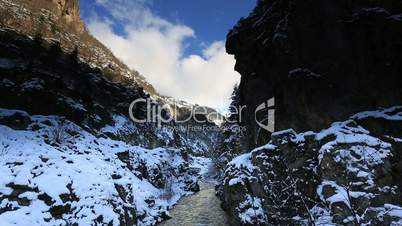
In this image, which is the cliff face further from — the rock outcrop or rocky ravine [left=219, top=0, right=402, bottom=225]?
the rock outcrop

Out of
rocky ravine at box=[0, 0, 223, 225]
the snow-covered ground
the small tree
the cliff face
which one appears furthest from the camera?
the cliff face

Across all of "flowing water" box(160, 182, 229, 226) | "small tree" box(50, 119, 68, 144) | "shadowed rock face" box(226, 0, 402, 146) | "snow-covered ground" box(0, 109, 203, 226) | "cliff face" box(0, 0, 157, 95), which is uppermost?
"cliff face" box(0, 0, 157, 95)

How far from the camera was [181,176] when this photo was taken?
141 feet

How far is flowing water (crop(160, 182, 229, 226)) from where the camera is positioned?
2306 cm

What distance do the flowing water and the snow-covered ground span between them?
1.77 meters

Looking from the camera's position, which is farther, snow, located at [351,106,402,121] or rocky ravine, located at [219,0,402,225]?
snow, located at [351,106,402,121]

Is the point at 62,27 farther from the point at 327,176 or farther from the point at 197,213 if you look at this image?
the point at 327,176

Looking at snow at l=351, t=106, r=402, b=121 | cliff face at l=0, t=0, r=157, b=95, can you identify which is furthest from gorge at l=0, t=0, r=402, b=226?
cliff face at l=0, t=0, r=157, b=95

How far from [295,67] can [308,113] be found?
3884 millimetres

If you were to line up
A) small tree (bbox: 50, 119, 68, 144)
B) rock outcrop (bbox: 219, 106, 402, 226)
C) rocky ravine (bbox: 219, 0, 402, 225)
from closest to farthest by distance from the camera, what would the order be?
1. rock outcrop (bbox: 219, 106, 402, 226)
2. rocky ravine (bbox: 219, 0, 402, 225)
3. small tree (bbox: 50, 119, 68, 144)

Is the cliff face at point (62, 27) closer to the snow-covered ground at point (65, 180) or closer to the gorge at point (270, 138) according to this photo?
the gorge at point (270, 138)

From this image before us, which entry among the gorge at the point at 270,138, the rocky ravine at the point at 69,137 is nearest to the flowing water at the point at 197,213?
the gorge at the point at 270,138

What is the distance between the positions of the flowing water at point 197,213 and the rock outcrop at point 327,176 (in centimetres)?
482

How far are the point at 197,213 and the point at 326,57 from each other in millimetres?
17311
